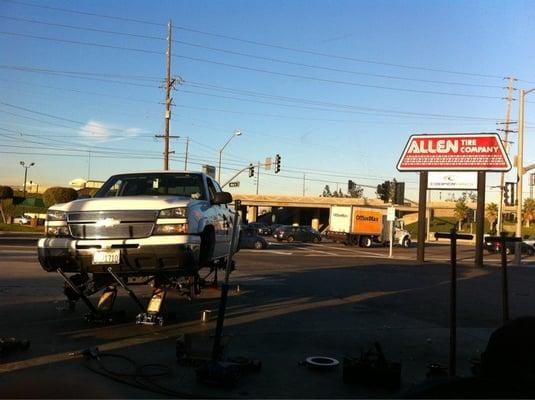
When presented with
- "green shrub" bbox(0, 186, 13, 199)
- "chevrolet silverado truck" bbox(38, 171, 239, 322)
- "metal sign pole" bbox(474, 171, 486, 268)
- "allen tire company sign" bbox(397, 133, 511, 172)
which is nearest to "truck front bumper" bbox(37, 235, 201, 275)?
"chevrolet silverado truck" bbox(38, 171, 239, 322)

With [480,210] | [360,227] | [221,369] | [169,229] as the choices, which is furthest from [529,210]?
[221,369]

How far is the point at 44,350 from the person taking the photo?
6410 millimetres

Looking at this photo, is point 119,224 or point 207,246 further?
point 207,246

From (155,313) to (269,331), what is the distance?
162cm

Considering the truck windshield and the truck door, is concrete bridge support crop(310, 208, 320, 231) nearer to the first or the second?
the truck door

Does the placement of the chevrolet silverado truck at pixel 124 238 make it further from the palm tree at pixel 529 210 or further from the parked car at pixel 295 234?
the palm tree at pixel 529 210

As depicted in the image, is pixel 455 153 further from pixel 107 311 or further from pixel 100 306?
pixel 107 311

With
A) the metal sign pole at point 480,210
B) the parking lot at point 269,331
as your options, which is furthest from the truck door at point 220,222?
the metal sign pole at point 480,210

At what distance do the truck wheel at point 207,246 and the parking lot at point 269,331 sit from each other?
0.92 meters

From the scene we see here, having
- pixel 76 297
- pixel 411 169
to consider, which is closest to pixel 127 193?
pixel 76 297

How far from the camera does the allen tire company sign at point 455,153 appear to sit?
2480 cm

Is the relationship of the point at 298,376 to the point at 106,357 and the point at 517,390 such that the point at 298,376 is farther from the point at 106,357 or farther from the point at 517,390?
the point at 517,390

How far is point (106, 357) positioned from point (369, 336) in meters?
3.46

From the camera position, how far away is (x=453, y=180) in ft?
88.8
